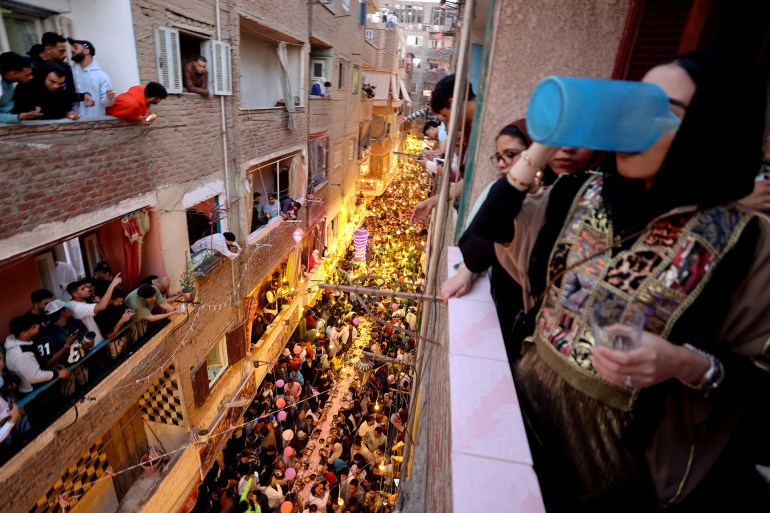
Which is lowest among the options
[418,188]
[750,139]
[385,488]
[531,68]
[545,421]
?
[385,488]

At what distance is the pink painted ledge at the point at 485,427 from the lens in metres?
1.34

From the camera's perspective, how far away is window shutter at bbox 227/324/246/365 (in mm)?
9688

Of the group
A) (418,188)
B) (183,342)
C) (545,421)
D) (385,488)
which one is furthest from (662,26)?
(418,188)

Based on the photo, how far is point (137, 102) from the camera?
519cm

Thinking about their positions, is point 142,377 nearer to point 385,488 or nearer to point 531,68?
point 385,488

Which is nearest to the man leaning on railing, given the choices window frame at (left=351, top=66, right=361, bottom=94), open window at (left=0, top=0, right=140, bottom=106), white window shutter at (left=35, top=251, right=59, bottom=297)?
white window shutter at (left=35, top=251, right=59, bottom=297)

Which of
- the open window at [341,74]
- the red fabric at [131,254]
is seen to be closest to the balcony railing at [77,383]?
the red fabric at [131,254]

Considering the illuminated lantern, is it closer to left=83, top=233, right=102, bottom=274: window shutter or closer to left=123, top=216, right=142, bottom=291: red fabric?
left=123, top=216, right=142, bottom=291: red fabric

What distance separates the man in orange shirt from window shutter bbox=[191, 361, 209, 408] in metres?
5.36

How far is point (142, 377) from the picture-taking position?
21.8ft

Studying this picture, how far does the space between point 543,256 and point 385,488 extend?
8513 millimetres

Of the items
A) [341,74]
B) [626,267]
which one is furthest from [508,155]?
[341,74]

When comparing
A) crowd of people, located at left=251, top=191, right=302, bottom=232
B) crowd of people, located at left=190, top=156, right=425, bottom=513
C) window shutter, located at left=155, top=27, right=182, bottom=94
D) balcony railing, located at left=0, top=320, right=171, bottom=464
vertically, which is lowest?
crowd of people, located at left=190, top=156, right=425, bottom=513

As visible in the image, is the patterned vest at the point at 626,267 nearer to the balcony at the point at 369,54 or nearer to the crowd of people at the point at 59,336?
the crowd of people at the point at 59,336
